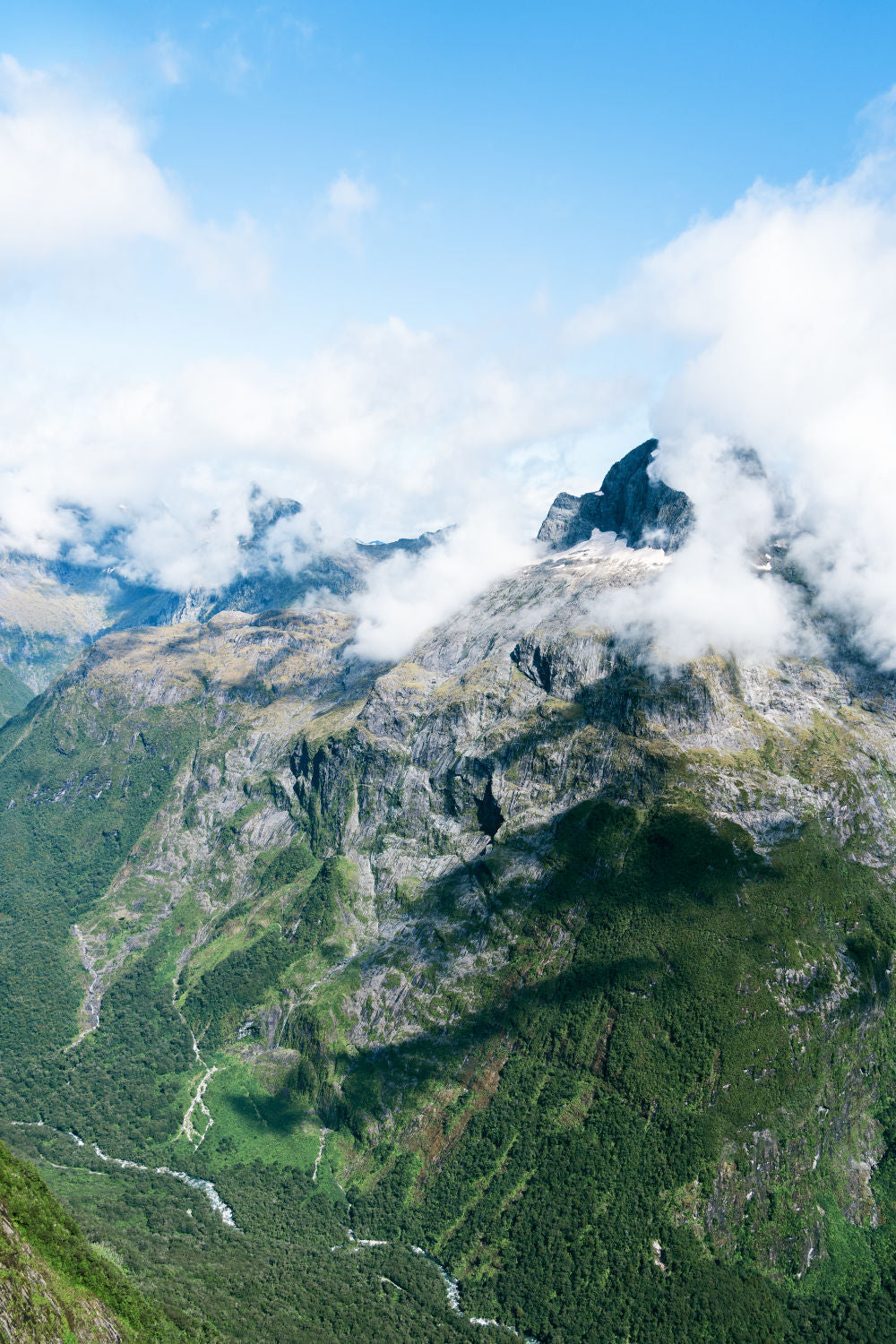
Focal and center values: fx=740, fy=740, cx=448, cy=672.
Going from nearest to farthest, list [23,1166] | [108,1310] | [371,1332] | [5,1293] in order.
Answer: [5,1293]
[108,1310]
[23,1166]
[371,1332]

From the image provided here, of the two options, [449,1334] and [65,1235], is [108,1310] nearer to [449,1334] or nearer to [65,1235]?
[65,1235]

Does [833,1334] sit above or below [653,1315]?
above

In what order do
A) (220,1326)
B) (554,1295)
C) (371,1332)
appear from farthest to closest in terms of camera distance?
(554,1295) < (371,1332) < (220,1326)

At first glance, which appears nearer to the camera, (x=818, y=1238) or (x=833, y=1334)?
(x=833, y=1334)

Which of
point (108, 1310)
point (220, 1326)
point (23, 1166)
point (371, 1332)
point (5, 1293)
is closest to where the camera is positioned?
point (5, 1293)

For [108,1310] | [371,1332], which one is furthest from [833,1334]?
[108,1310]

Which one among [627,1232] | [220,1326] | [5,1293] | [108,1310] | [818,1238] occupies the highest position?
→ [818,1238]

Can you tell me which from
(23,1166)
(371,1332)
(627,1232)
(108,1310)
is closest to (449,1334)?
(371,1332)

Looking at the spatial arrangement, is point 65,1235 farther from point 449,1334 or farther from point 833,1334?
point 833,1334

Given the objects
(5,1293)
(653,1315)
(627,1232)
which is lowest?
(5,1293)
